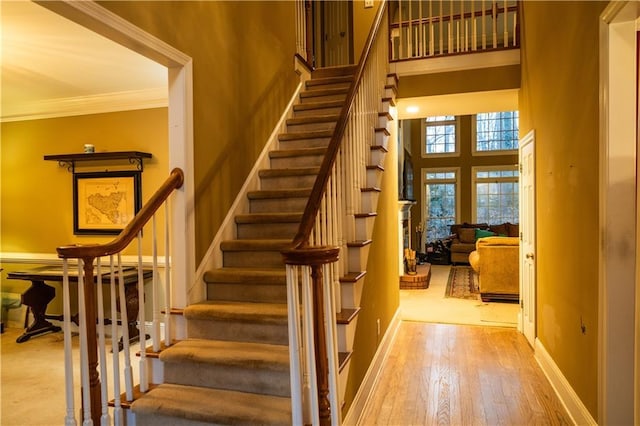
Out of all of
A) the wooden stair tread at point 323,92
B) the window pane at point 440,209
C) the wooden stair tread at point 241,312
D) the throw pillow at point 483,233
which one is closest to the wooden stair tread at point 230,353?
the wooden stair tread at point 241,312

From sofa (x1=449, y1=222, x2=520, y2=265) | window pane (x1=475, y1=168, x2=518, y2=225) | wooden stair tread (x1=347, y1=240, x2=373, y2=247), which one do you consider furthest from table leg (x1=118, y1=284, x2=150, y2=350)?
A: window pane (x1=475, y1=168, x2=518, y2=225)

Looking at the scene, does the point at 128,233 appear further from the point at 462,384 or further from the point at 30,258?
the point at 30,258

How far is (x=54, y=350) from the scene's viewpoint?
12.7 ft

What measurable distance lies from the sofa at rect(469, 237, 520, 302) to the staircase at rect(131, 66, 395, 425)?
123 inches

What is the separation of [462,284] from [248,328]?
5.54m

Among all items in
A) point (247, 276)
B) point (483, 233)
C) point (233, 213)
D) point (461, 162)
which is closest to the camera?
point (247, 276)

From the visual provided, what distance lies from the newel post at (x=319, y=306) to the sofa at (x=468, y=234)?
817 cm

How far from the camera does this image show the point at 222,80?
301 centimetres

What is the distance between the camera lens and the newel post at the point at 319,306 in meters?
1.54

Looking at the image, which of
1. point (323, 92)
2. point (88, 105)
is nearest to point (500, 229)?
point (323, 92)

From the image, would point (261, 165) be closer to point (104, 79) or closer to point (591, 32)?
point (104, 79)

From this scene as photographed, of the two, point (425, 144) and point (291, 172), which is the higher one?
point (425, 144)

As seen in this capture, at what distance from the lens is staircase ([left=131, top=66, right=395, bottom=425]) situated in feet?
6.67

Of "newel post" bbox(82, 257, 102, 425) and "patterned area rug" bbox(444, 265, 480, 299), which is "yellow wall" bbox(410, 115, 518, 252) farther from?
"newel post" bbox(82, 257, 102, 425)
